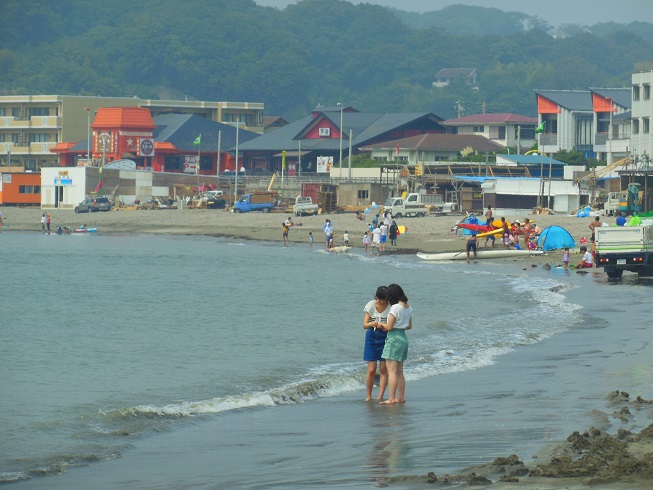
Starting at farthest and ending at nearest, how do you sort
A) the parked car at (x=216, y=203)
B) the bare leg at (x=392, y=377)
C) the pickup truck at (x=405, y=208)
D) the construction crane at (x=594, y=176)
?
the parked car at (x=216, y=203), the pickup truck at (x=405, y=208), the construction crane at (x=594, y=176), the bare leg at (x=392, y=377)

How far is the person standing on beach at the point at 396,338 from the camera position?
46.1ft

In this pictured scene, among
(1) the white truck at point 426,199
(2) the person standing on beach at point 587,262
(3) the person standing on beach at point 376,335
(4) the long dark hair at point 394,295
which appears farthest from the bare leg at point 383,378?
(1) the white truck at point 426,199

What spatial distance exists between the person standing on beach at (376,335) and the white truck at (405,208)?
160ft

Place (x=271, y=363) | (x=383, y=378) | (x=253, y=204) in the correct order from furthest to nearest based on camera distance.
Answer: (x=253, y=204)
(x=271, y=363)
(x=383, y=378)

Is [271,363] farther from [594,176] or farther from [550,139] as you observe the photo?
[550,139]

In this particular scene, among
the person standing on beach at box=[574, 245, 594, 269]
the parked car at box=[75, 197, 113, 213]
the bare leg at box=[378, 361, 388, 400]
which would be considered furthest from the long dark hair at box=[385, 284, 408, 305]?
the parked car at box=[75, 197, 113, 213]

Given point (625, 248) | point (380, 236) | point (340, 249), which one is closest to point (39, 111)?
point (340, 249)

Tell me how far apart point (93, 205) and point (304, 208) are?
21373mm

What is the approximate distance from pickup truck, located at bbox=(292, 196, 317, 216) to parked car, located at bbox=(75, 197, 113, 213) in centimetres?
1991

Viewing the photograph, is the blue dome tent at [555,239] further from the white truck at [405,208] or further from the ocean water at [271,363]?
the white truck at [405,208]

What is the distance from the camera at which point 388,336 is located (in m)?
14.3

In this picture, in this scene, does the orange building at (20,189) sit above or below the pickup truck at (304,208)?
above

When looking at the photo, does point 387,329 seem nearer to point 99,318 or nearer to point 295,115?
point 99,318

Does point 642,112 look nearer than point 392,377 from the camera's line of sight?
No
